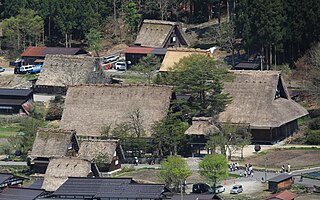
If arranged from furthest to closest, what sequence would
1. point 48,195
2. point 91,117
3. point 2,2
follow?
point 2,2 → point 91,117 → point 48,195

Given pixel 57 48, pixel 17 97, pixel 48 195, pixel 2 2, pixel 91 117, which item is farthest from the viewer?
pixel 2 2

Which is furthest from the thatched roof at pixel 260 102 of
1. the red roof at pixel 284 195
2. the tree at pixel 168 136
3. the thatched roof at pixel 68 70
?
the thatched roof at pixel 68 70

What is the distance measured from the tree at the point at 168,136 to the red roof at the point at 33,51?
27.8m

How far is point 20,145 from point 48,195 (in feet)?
55.6

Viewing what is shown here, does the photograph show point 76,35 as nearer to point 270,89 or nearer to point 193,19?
point 193,19

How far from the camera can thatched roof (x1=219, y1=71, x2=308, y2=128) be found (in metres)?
91.5

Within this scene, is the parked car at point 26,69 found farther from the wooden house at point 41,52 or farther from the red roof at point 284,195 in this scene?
the red roof at point 284,195

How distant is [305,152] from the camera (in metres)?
88.1

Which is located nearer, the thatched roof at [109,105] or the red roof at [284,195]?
the red roof at [284,195]

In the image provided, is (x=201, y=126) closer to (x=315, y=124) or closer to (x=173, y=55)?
(x=315, y=124)

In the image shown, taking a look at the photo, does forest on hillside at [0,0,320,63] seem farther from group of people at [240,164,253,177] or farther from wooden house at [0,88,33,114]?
group of people at [240,164,253,177]

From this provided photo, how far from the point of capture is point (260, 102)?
92.6 meters

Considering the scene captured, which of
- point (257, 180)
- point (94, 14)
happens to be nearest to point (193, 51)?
point (94, 14)

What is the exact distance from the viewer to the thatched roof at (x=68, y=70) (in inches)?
4222
